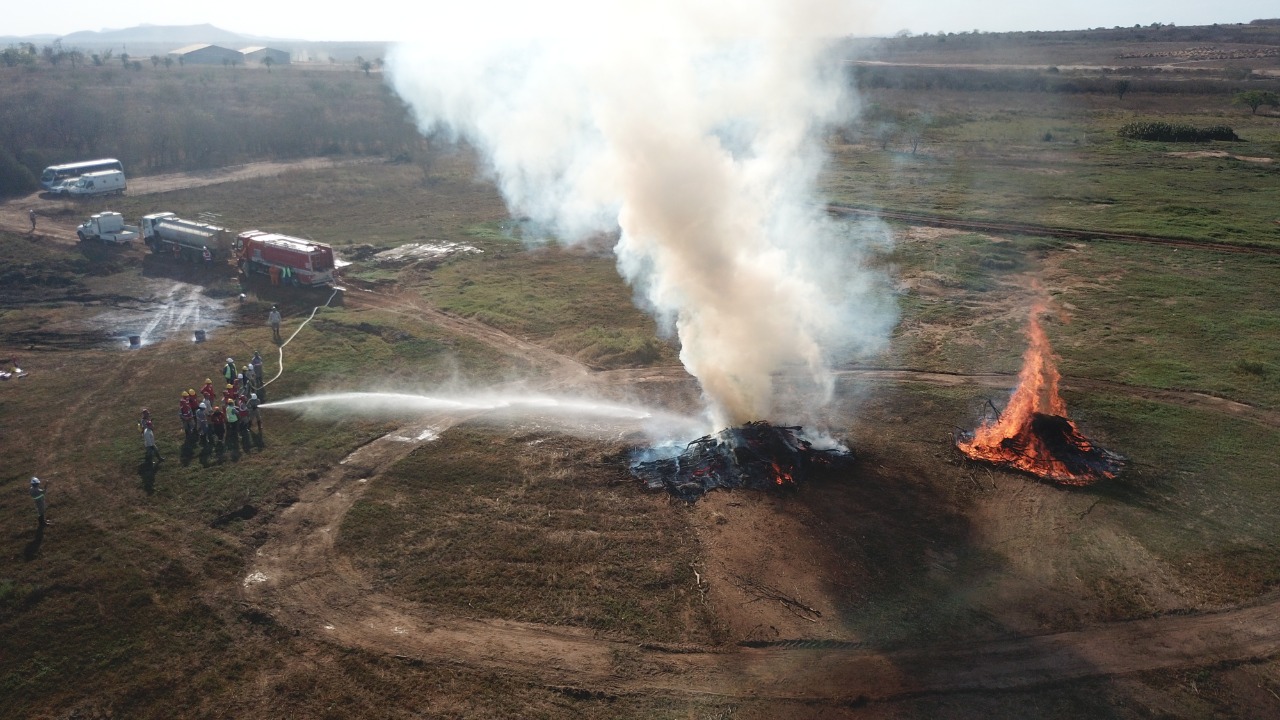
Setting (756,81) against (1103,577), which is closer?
(1103,577)

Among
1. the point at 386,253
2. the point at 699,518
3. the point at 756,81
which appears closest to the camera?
the point at 699,518

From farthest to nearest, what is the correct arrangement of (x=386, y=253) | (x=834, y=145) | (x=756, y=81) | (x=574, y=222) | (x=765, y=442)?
(x=834, y=145) < (x=574, y=222) < (x=386, y=253) < (x=756, y=81) < (x=765, y=442)

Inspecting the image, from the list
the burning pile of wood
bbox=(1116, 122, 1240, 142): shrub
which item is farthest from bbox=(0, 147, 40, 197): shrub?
bbox=(1116, 122, 1240, 142): shrub

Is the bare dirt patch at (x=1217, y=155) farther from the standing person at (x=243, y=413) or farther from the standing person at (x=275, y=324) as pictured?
the standing person at (x=243, y=413)

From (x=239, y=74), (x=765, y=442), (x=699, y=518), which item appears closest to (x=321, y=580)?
(x=699, y=518)

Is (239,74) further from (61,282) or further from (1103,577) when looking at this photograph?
(1103,577)

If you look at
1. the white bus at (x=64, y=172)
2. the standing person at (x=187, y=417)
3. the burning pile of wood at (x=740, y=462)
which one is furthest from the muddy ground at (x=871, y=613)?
the white bus at (x=64, y=172)

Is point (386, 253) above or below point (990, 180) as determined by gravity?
below
